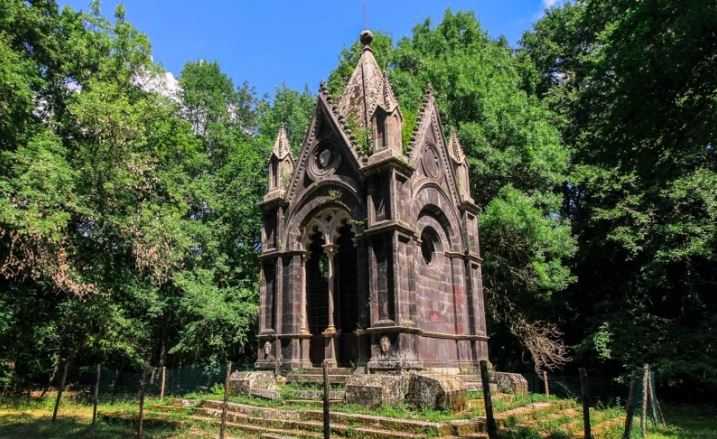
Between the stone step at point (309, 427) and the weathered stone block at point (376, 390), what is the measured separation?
992 millimetres

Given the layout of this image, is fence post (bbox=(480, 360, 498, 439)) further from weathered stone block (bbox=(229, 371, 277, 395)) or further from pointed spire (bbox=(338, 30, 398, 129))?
pointed spire (bbox=(338, 30, 398, 129))

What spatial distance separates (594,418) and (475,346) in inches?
154

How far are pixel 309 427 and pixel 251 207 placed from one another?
1810 centimetres

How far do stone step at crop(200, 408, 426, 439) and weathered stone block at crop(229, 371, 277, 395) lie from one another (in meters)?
1.00

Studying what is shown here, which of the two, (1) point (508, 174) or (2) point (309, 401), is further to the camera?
(1) point (508, 174)

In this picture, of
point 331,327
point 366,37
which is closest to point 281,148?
point 366,37

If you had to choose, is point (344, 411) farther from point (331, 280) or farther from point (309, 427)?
point (331, 280)

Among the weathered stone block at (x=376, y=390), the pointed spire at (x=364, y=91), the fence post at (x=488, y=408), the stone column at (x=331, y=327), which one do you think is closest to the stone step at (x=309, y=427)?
the weathered stone block at (x=376, y=390)

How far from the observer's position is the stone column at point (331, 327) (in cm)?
1490

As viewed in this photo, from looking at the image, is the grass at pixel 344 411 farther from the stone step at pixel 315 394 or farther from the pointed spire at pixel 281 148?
the pointed spire at pixel 281 148

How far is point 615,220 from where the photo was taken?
22.0 m

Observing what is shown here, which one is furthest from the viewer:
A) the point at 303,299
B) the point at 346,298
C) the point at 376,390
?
the point at 346,298

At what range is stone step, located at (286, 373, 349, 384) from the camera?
44.3 feet

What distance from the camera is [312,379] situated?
1398cm
